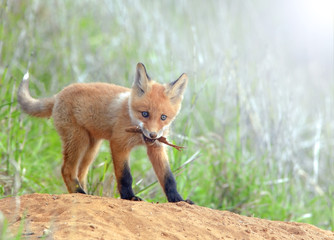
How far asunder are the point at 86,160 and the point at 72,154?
40 centimetres

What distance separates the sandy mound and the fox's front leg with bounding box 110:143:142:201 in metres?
0.76

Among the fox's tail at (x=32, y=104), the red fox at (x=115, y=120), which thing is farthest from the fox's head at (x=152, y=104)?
the fox's tail at (x=32, y=104)

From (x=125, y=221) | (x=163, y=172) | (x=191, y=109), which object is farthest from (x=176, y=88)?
(x=125, y=221)

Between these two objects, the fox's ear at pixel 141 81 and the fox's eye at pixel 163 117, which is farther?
the fox's ear at pixel 141 81

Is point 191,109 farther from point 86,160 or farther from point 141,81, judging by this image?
point 86,160

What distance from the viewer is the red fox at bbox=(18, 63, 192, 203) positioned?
4.39 metres

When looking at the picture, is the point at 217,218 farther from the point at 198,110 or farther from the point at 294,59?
the point at 294,59

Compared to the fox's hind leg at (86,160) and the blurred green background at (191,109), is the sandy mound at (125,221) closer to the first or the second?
the blurred green background at (191,109)

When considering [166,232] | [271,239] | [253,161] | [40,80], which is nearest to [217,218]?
[271,239]

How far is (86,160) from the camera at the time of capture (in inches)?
205

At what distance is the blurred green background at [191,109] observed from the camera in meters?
5.48

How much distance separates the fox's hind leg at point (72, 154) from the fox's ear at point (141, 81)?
0.89 m

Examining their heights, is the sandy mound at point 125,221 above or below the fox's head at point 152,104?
below

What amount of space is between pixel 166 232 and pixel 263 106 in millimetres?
4373
